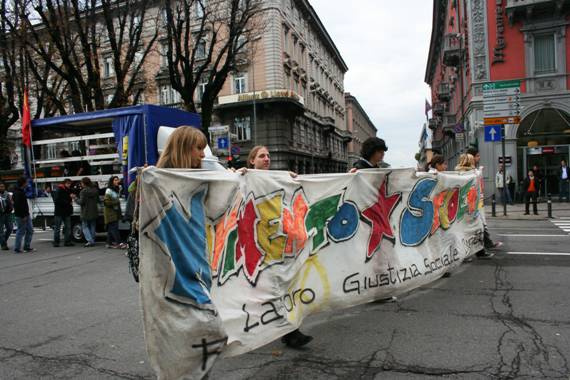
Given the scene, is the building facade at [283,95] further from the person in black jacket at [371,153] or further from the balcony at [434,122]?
the person in black jacket at [371,153]

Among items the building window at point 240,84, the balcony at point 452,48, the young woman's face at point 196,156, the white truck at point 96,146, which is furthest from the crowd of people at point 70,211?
the building window at point 240,84

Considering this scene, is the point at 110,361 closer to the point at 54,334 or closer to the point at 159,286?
the point at 54,334

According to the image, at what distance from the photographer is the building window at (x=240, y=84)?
127 feet

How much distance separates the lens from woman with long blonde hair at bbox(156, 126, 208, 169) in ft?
10.4

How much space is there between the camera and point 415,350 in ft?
12.2

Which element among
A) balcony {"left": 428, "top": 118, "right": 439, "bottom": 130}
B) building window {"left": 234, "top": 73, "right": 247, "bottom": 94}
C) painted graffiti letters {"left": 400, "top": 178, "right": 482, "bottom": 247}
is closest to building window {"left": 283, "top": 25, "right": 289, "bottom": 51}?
building window {"left": 234, "top": 73, "right": 247, "bottom": 94}

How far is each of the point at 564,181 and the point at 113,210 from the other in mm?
19107

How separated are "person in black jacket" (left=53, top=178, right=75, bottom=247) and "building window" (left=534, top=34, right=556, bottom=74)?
2141 centimetres

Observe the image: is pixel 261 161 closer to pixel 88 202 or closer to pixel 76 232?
pixel 88 202

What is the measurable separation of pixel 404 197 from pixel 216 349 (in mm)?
3299

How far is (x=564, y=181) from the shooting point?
20.4 meters

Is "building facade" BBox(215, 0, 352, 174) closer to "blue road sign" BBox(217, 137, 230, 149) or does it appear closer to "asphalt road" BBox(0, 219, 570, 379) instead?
"blue road sign" BBox(217, 137, 230, 149)

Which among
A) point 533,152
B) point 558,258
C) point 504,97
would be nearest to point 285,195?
point 558,258

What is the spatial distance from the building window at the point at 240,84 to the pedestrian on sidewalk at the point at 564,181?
25.1 metres
